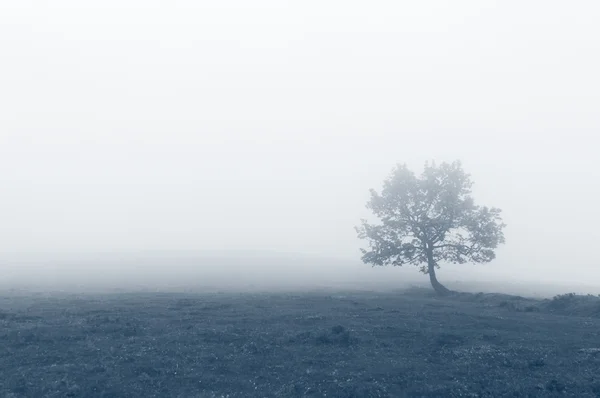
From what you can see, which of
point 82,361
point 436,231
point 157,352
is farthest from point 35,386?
point 436,231

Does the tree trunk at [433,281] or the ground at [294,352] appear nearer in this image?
the ground at [294,352]

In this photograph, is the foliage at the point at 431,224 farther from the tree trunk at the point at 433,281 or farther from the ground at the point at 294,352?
the ground at the point at 294,352

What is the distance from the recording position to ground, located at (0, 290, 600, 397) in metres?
22.6

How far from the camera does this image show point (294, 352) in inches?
1120

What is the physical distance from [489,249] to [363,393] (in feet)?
174

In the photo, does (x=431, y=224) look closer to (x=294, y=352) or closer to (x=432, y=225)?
(x=432, y=225)

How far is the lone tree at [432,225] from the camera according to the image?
67312mm

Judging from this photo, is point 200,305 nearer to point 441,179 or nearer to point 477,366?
point 477,366

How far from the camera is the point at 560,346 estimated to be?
30375 millimetres

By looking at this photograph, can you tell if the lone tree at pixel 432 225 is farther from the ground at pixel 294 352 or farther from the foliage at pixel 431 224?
the ground at pixel 294 352

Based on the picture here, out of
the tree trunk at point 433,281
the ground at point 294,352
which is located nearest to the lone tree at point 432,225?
the tree trunk at point 433,281

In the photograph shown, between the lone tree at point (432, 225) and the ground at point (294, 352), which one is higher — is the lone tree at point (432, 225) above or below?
above

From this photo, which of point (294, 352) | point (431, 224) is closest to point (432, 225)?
point (431, 224)

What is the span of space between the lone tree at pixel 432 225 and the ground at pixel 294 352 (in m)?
23.1
